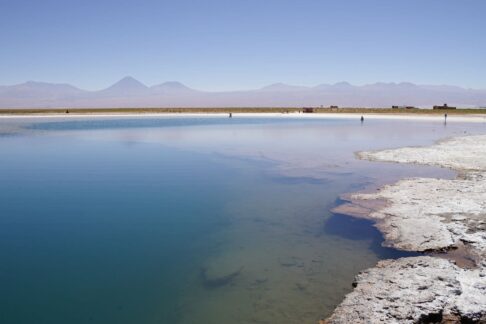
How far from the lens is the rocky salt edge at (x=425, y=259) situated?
5863 millimetres

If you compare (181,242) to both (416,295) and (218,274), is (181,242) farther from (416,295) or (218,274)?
(416,295)

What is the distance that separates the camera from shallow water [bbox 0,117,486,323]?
660cm

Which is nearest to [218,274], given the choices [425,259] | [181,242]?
[181,242]

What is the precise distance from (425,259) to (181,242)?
5254 mm

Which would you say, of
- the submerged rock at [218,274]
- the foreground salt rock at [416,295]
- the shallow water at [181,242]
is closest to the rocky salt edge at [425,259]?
→ the foreground salt rock at [416,295]

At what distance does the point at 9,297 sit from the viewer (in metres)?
6.83

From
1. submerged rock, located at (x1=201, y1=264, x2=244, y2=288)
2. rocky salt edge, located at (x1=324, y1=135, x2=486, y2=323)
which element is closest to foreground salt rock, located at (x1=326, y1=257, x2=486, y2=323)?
rocky salt edge, located at (x1=324, y1=135, x2=486, y2=323)

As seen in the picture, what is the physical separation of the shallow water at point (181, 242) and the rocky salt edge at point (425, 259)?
20.1 inches

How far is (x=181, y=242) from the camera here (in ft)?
30.6

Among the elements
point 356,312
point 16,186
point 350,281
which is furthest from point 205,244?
point 16,186

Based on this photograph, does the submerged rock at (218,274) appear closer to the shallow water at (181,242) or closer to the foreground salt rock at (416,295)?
the shallow water at (181,242)

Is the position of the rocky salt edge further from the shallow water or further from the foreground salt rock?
the shallow water

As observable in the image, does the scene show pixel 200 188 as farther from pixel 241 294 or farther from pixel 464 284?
pixel 464 284

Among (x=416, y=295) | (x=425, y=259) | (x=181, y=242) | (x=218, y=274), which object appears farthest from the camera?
(x=181, y=242)
